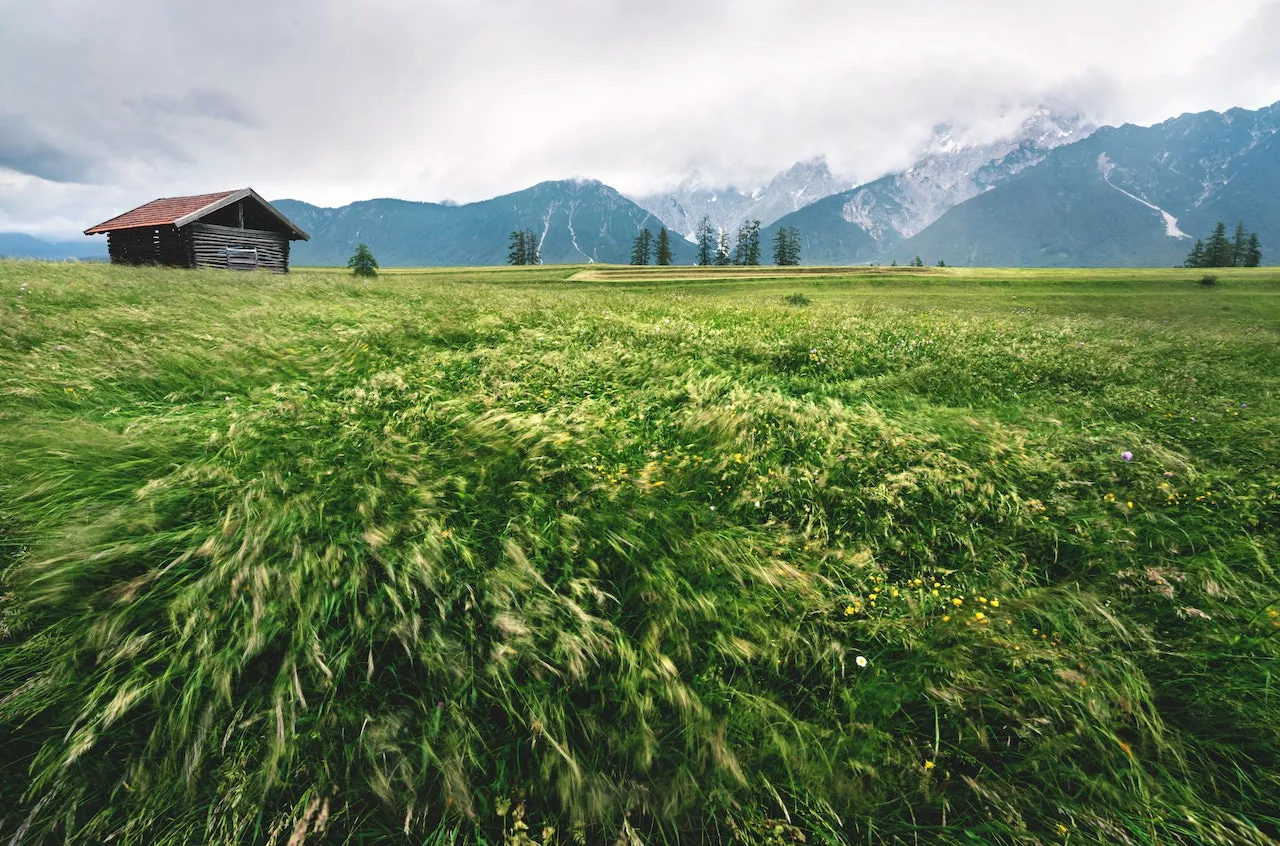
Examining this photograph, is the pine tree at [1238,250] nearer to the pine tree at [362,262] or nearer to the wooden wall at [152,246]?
the pine tree at [362,262]

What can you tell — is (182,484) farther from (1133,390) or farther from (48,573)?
(1133,390)

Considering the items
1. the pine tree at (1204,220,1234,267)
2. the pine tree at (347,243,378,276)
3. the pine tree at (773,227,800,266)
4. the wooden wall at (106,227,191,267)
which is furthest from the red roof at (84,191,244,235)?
the pine tree at (1204,220,1234,267)

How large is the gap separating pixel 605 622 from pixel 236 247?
122 ft

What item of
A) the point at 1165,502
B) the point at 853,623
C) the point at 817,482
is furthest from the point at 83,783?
the point at 1165,502

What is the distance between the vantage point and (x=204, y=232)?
27.0 metres

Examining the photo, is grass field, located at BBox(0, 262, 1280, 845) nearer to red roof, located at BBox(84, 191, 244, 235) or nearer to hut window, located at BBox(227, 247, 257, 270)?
red roof, located at BBox(84, 191, 244, 235)

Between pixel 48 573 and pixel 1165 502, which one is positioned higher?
pixel 48 573

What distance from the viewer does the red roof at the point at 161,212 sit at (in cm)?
2602

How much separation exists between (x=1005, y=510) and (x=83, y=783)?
571 centimetres

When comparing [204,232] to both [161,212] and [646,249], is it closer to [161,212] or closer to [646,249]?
[161,212]

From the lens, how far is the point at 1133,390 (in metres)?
7.52

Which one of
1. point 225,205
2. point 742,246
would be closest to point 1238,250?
point 742,246

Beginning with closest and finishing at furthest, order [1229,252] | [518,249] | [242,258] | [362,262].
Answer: [242,258] → [362,262] → [1229,252] → [518,249]

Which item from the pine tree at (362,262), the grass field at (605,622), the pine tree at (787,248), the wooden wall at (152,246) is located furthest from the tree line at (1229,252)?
the wooden wall at (152,246)
